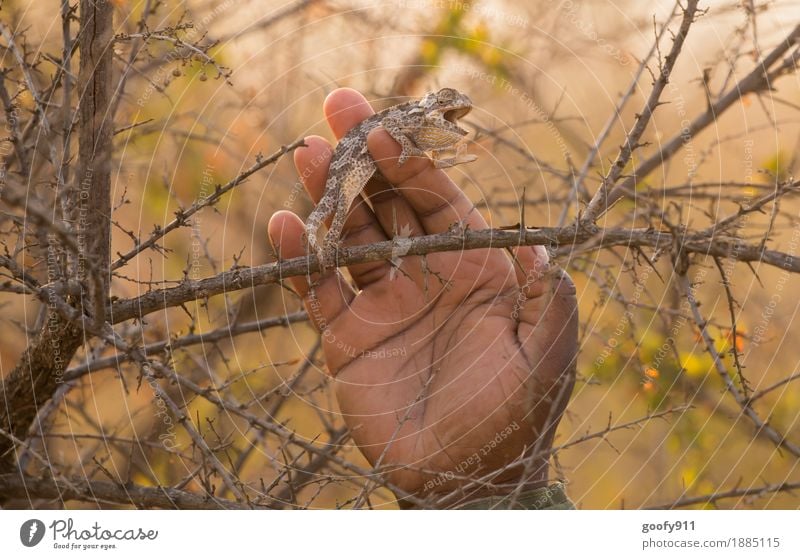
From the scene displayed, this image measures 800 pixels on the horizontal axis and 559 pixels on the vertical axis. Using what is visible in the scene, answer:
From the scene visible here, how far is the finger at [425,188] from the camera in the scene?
2.86 meters

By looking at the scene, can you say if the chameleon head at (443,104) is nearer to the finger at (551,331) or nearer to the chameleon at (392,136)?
the chameleon at (392,136)

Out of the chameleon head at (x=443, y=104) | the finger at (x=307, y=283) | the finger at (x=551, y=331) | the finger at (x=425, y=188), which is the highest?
the chameleon head at (x=443, y=104)

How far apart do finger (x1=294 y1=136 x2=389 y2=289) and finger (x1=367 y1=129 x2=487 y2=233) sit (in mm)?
192

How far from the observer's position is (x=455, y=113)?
113 inches

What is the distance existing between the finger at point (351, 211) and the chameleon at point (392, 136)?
0.19 ft

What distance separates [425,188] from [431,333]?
0.60 meters

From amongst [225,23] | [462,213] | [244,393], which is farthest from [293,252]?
[244,393]

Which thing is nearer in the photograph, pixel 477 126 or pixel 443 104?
pixel 443 104

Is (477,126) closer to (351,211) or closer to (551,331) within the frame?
(351,211)

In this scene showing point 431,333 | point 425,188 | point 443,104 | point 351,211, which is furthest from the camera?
point 431,333
